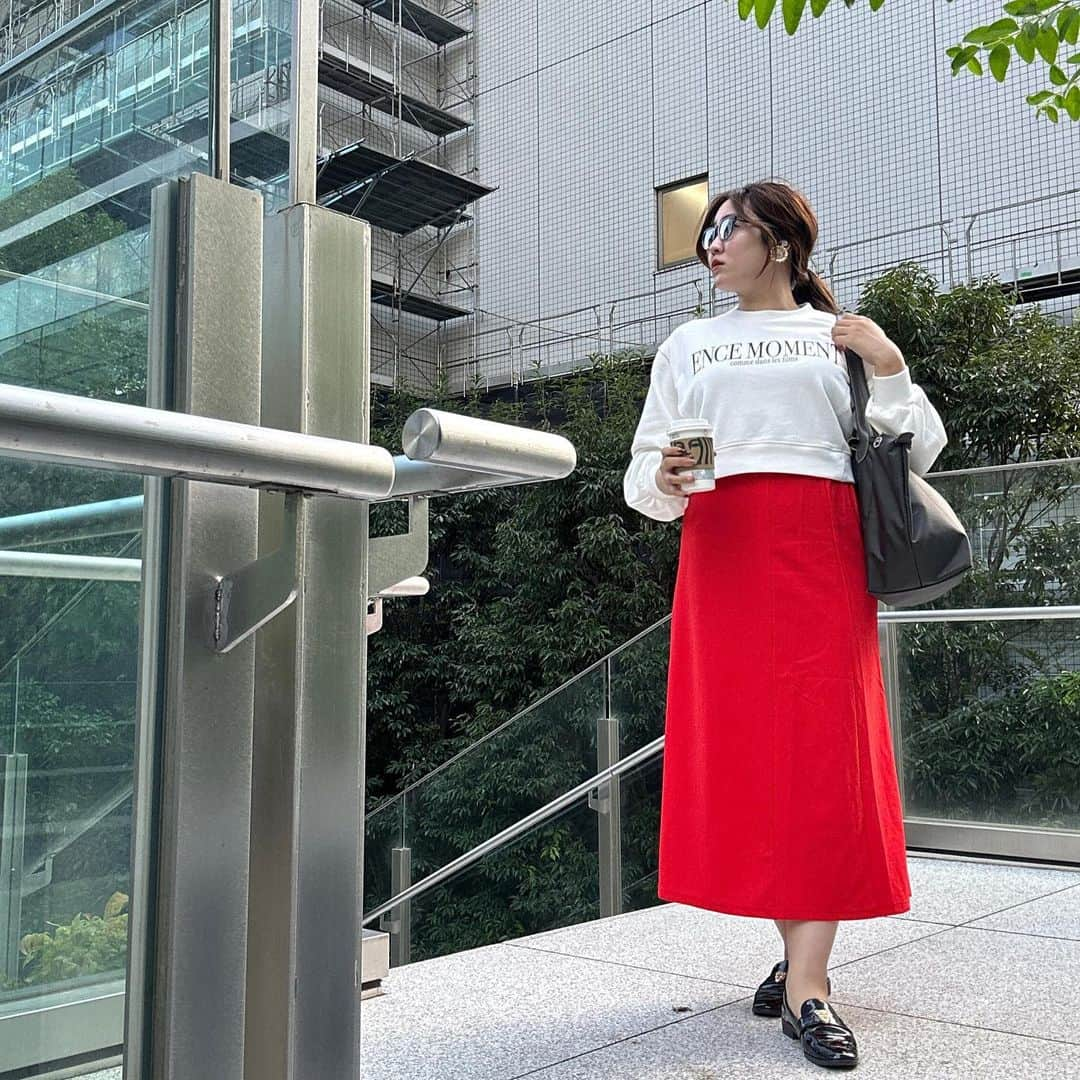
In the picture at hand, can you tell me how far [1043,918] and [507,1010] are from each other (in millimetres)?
1602

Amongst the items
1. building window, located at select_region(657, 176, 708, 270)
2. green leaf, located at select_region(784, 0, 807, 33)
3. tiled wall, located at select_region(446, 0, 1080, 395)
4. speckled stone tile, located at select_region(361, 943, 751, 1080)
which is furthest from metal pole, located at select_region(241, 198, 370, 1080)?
building window, located at select_region(657, 176, 708, 270)

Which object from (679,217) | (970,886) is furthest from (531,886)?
(679,217)

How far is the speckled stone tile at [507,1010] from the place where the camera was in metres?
1.96

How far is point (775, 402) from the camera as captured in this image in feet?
6.84

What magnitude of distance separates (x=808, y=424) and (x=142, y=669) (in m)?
1.54

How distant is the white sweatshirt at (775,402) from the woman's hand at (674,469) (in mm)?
87

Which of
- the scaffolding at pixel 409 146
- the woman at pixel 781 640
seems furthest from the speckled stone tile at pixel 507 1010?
the scaffolding at pixel 409 146

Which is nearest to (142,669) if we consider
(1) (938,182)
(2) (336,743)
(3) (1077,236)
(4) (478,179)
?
(2) (336,743)

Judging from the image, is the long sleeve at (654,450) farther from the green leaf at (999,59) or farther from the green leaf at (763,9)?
the green leaf at (999,59)

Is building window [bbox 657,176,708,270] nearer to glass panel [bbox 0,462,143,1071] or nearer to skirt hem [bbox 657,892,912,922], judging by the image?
skirt hem [bbox 657,892,912,922]

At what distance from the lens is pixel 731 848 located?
2.04 m

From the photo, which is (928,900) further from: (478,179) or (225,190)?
(478,179)

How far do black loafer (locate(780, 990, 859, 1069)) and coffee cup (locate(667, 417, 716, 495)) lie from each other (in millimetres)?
886

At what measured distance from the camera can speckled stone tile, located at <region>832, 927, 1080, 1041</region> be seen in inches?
87.2
